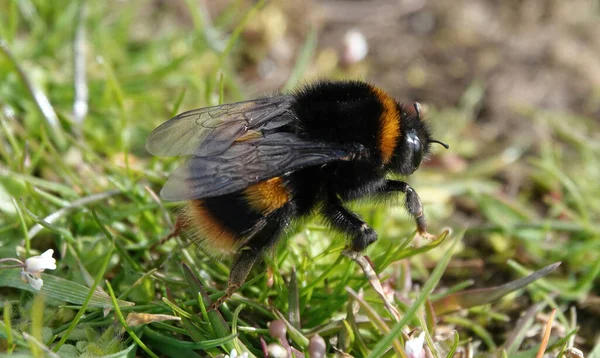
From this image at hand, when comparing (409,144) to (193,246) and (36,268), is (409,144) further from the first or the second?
(36,268)

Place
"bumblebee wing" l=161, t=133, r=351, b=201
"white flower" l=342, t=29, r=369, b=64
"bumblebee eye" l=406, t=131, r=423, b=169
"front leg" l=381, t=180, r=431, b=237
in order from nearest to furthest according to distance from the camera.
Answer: "bumblebee wing" l=161, t=133, r=351, b=201 < "bumblebee eye" l=406, t=131, r=423, b=169 < "front leg" l=381, t=180, r=431, b=237 < "white flower" l=342, t=29, r=369, b=64

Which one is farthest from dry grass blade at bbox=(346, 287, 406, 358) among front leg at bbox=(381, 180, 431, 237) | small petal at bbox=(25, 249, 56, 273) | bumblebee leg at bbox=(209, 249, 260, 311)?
small petal at bbox=(25, 249, 56, 273)

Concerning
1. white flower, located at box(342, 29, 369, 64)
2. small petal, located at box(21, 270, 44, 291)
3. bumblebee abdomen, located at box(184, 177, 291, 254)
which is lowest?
white flower, located at box(342, 29, 369, 64)

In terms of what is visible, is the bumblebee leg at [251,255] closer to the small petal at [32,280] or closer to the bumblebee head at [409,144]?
the bumblebee head at [409,144]

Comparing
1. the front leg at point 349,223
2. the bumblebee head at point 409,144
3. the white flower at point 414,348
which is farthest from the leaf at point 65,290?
the bumblebee head at point 409,144

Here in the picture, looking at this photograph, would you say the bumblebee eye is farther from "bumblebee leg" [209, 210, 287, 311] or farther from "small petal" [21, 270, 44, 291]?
"small petal" [21, 270, 44, 291]

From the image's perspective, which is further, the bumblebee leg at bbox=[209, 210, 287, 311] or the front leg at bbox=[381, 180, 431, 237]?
the front leg at bbox=[381, 180, 431, 237]

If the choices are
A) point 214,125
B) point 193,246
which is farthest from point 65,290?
point 214,125
